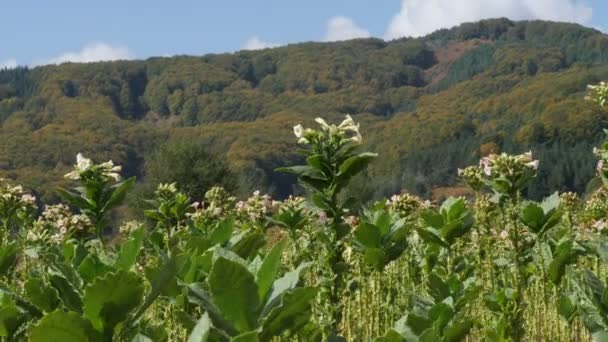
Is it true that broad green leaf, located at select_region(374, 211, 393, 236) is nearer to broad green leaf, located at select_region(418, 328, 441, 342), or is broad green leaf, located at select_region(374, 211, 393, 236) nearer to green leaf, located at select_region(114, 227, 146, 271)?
green leaf, located at select_region(114, 227, 146, 271)

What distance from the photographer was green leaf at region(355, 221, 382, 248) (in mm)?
5156

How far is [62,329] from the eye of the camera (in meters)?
1.65

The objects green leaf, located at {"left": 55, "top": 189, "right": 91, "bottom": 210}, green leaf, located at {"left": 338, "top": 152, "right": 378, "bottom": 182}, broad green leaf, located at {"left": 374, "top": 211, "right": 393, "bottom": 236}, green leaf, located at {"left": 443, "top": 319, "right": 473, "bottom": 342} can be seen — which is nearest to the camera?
green leaf, located at {"left": 443, "top": 319, "right": 473, "bottom": 342}

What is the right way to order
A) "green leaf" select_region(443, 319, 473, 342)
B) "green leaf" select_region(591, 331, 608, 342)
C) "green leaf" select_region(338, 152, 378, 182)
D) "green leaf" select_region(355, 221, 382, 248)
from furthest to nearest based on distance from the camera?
"green leaf" select_region(355, 221, 382, 248)
"green leaf" select_region(338, 152, 378, 182)
"green leaf" select_region(443, 319, 473, 342)
"green leaf" select_region(591, 331, 608, 342)

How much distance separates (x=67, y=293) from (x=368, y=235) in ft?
11.0

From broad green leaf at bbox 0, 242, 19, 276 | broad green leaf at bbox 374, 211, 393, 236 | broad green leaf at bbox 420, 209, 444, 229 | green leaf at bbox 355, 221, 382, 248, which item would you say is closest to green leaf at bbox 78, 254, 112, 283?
broad green leaf at bbox 0, 242, 19, 276

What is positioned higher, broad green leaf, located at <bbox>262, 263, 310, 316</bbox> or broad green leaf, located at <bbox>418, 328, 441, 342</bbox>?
broad green leaf, located at <bbox>262, 263, 310, 316</bbox>

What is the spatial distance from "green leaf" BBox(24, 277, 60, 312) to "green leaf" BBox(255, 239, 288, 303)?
2.51 ft

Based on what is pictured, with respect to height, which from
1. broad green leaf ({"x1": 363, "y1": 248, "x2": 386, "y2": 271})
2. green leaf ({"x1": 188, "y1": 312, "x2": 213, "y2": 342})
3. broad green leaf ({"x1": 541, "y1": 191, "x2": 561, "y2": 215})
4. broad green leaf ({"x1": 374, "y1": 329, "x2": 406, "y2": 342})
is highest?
green leaf ({"x1": 188, "y1": 312, "x2": 213, "y2": 342})

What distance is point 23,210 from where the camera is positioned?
8.31m

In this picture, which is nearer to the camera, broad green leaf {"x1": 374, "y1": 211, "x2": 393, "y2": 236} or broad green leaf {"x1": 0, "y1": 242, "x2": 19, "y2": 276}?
broad green leaf {"x1": 0, "y1": 242, "x2": 19, "y2": 276}

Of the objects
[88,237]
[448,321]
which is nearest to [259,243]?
[448,321]

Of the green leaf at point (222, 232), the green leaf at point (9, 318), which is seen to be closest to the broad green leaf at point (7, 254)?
the green leaf at point (222, 232)

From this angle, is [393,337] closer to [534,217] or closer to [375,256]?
[375,256]
